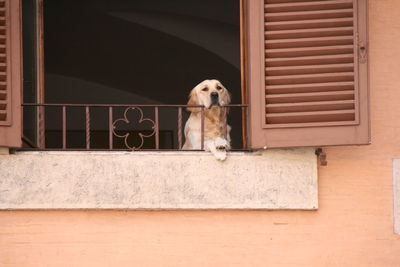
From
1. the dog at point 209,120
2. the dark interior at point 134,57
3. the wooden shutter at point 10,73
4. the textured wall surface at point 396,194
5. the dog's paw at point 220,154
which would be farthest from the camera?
the dark interior at point 134,57

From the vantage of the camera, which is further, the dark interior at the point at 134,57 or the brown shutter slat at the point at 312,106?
the dark interior at the point at 134,57

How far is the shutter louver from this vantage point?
5484 mm

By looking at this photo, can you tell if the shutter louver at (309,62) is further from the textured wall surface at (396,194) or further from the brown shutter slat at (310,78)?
the textured wall surface at (396,194)

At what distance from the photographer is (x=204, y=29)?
33.6 feet

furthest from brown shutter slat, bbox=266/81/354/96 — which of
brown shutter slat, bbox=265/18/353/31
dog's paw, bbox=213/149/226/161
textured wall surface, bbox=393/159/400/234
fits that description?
textured wall surface, bbox=393/159/400/234

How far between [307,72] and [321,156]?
1.98ft

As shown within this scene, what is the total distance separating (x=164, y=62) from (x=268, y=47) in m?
5.15

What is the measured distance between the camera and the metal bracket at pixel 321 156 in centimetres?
568

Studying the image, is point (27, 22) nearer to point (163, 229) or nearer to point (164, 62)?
point (163, 229)

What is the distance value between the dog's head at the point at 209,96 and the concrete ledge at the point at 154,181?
90 cm

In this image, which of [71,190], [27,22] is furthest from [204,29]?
[71,190]

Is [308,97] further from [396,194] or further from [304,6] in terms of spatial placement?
[396,194]

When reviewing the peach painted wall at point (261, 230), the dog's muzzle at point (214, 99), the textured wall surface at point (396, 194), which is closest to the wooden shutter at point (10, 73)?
the peach painted wall at point (261, 230)

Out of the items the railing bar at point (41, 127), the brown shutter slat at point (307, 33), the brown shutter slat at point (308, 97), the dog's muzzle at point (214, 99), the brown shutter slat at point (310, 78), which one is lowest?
the railing bar at point (41, 127)
